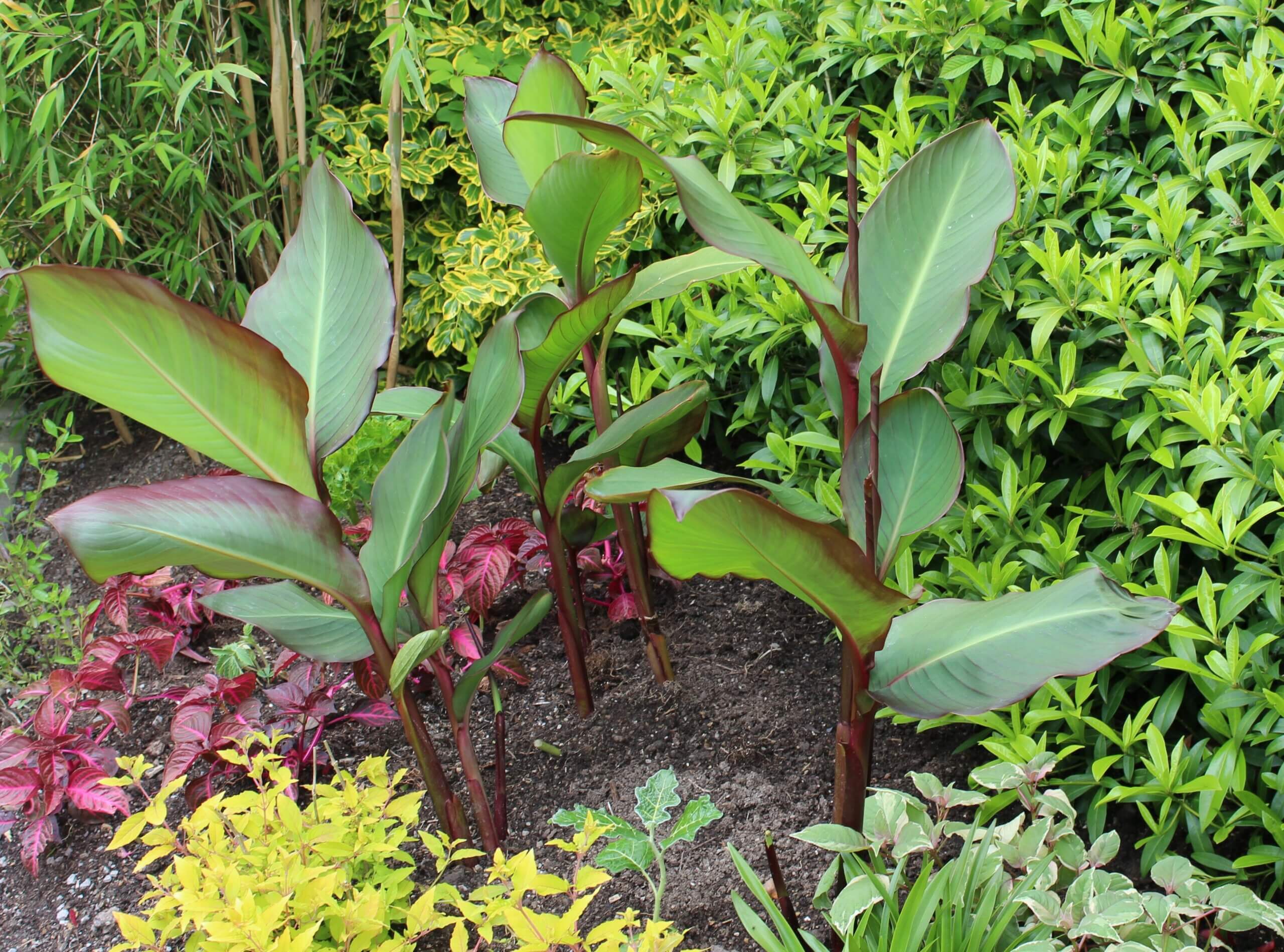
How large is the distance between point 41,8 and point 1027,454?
2.60 m

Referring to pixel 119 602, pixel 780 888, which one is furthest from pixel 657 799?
pixel 119 602

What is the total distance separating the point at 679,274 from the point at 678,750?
0.83 metres

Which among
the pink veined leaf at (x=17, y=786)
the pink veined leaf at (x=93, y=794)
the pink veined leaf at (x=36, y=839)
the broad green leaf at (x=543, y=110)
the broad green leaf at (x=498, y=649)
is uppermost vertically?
the broad green leaf at (x=543, y=110)

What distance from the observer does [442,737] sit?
1940mm

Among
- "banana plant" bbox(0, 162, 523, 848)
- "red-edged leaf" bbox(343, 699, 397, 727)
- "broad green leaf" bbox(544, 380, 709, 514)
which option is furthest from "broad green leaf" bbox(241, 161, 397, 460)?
"red-edged leaf" bbox(343, 699, 397, 727)

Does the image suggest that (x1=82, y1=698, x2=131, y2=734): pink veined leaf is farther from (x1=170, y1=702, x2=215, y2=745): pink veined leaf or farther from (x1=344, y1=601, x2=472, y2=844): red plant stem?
(x1=344, y1=601, x2=472, y2=844): red plant stem

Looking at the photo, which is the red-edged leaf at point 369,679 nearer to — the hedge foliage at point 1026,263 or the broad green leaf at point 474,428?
the broad green leaf at point 474,428

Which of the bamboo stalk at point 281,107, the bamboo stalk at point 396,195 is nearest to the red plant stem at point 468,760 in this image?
the bamboo stalk at point 396,195

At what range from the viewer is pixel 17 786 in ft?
5.82

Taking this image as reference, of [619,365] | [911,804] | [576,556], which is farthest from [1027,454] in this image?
[619,365]

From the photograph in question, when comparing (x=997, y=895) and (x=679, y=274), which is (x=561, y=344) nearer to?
(x=679, y=274)

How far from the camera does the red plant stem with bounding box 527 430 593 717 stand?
5.67ft

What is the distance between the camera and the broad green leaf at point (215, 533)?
1.19m

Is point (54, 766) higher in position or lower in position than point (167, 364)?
lower
